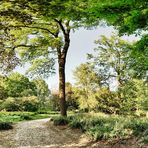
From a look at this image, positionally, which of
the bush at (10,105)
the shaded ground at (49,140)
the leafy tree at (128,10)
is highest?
the leafy tree at (128,10)

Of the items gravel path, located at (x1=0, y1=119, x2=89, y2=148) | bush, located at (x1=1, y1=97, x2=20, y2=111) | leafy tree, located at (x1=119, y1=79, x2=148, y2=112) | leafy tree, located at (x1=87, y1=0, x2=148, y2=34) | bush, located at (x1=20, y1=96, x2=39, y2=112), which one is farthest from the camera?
bush, located at (x1=20, y1=96, x2=39, y2=112)

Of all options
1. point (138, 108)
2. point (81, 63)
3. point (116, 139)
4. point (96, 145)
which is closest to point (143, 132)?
point (116, 139)

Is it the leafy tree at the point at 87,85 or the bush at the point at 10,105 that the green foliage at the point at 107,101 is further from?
the bush at the point at 10,105

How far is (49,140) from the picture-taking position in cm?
1345

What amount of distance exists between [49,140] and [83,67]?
24.1 metres

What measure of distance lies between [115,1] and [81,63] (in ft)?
105

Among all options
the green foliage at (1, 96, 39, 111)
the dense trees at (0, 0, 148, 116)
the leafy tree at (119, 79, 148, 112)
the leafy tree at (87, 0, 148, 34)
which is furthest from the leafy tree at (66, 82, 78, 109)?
the leafy tree at (87, 0, 148, 34)

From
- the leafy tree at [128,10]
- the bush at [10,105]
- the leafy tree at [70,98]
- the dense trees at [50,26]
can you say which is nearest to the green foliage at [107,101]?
the dense trees at [50,26]

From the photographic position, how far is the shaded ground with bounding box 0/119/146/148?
A: 1200 centimetres

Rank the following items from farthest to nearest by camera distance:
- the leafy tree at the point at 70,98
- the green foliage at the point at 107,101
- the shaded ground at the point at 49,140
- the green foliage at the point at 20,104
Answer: the leafy tree at the point at 70,98 → the green foliage at the point at 20,104 → the green foliage at the point at 107,101 → the shaded ground at the point at 49,140

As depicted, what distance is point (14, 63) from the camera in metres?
16.4

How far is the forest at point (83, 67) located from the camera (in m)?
7.43

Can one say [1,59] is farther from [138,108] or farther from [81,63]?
[81,63]

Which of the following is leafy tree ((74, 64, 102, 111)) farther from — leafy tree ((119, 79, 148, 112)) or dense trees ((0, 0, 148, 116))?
dense trees ((0, 0, 148, 116))
